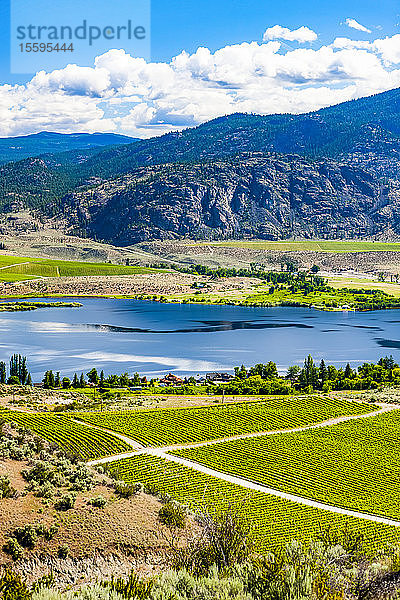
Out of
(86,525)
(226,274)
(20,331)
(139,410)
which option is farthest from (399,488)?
(226,274)

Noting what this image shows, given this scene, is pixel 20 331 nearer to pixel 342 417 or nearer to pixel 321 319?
pixel 321 319

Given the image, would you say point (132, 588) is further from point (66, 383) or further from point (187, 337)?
point (187, 337)

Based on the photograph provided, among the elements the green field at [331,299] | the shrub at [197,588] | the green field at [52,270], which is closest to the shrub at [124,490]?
the shrub at [197,588]

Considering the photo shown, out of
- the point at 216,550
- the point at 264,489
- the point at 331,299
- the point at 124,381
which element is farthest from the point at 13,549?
the point at 331,299

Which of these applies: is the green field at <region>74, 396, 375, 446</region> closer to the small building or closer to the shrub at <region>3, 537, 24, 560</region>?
the small building

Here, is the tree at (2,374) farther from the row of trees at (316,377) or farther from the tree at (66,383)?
the row of trees at (316,377)

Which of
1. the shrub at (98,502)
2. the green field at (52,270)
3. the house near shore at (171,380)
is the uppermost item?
the green field at (52,270)

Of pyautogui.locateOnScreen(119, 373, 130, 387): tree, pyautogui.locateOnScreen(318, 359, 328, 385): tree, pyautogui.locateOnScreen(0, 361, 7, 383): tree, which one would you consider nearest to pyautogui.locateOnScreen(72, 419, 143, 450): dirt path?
pyautogui.locateOnScreen(119, 373, 130, 387): tree
